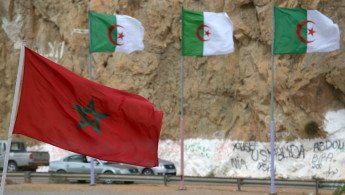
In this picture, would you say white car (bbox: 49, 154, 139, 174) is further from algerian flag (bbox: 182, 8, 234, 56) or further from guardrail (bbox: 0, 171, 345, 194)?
algerian flag (bbox: 182, 8, 234, 56)

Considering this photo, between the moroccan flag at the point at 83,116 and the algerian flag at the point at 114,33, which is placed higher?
the algerian flag at the point at 114,33

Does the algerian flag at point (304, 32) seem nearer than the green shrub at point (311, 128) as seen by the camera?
Yes

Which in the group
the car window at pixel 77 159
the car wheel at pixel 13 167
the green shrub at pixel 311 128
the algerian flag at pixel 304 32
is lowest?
the car wheel at pixel 13 167

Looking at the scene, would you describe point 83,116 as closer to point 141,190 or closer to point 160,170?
point 141,190

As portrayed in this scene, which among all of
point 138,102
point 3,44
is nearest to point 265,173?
point 138,102

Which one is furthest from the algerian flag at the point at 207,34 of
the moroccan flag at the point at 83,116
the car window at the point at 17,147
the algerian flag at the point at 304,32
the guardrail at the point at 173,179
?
the car window at the point at 17,147

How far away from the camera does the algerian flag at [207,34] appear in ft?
64.4

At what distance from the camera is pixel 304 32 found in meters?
18.1

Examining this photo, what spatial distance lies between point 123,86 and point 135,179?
12433 mm

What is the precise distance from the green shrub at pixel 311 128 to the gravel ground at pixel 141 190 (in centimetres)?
757

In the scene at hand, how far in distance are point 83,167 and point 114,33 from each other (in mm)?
7757

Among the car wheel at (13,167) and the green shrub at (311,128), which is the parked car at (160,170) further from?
the green shrub at (311,128)

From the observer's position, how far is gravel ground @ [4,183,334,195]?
19266 mm

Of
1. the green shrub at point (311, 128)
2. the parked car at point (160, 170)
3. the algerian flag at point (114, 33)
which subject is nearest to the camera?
the algerian flag at point (114, 33)
